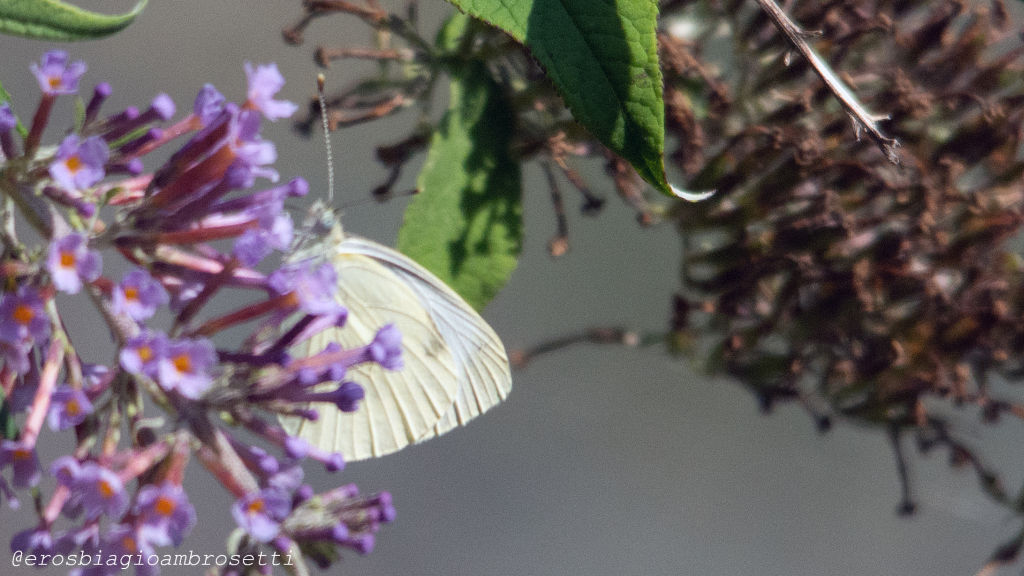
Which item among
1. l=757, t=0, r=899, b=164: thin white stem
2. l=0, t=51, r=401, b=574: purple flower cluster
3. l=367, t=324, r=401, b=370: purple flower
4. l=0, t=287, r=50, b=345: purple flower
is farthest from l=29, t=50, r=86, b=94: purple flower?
l=757, t=0, r=899, b=164: thin white stem

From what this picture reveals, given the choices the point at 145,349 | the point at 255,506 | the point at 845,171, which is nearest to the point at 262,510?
the point at 255,506

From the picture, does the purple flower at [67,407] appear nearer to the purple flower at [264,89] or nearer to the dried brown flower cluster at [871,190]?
→ the purple flower at [264,89]

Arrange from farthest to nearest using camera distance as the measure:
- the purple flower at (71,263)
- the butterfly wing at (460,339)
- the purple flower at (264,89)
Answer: the butterfly wing at (460,339) → the purple flower at (264,89) → the purple flower at (71,263)

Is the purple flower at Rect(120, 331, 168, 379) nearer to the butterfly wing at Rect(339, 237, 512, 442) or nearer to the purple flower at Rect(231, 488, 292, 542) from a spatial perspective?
the purple flower at Rect(231, 488, 292, 542)

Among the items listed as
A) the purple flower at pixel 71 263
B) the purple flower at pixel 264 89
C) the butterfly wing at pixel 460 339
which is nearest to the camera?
the purple flower at pixel 71 263

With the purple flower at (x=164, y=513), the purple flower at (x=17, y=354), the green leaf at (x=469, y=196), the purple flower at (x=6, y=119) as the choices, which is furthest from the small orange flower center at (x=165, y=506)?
the green leaf at (x=469, y=196)

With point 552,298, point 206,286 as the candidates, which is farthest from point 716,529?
point 206,286
